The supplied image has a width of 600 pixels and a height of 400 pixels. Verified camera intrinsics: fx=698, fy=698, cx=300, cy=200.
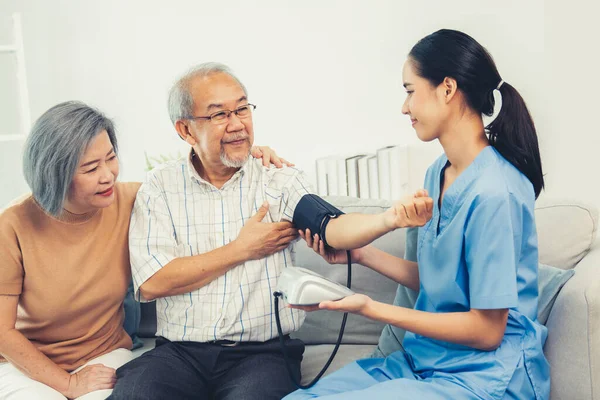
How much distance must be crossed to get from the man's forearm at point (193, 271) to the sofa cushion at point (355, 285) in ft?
1.20

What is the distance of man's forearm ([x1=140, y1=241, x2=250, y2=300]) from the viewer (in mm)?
1759

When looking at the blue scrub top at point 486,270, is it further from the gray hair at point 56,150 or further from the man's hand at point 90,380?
the gray hair at point 56,150

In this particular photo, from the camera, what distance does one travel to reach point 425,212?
1431mm

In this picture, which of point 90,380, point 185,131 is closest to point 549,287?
point 185,131

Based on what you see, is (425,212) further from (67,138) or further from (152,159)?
(152,159)

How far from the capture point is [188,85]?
1.83 meters

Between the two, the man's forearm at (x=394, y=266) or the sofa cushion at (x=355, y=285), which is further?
the sofa cushion at (x=355, y=285)

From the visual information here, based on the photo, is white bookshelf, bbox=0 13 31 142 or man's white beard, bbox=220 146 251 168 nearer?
man's white beard, bbox=220 146 251 168

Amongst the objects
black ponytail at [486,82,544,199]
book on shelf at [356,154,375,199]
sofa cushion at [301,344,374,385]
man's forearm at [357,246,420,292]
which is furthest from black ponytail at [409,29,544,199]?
book on shelf at [356,154,375,199]

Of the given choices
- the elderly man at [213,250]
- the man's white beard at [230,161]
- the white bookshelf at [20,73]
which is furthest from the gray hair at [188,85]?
the white bookshelf at [20,73]

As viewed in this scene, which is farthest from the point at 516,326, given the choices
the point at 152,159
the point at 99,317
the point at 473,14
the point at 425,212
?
the point at 152,159

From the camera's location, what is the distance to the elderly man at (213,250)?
1761mm

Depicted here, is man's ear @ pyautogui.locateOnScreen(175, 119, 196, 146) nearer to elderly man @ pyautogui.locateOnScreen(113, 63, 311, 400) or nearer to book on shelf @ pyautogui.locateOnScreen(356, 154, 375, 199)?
elderly man @ pyautogui.locateOnScreen(113, 63, 311, 400)

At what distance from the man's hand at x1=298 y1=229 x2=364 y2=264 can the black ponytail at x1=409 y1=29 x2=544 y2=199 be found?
17.9 inches
